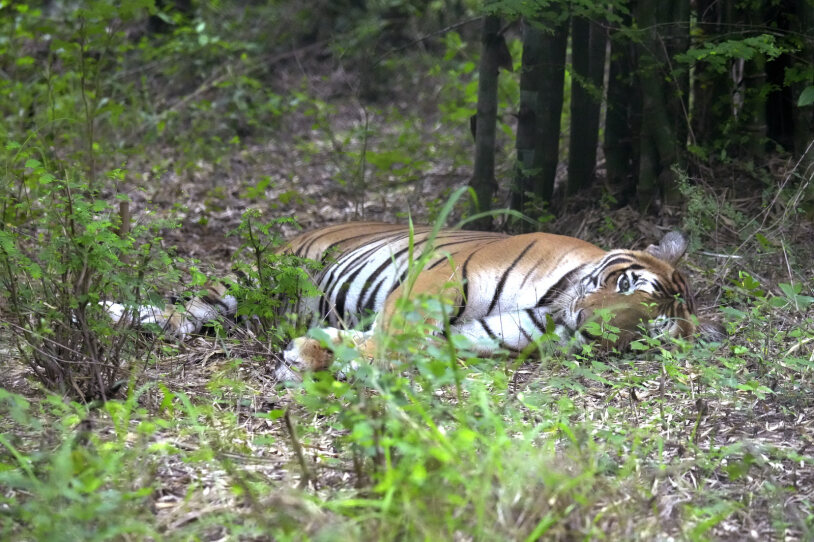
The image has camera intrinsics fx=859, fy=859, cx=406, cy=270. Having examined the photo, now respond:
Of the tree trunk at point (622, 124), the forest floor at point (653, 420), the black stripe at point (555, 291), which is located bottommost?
the forest floor at point (653, 420)

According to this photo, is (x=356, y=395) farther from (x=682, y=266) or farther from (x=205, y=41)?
(x=205, y=41)

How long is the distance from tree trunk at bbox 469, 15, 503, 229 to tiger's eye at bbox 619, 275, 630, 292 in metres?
1.48

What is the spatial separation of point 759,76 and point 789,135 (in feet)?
1.52

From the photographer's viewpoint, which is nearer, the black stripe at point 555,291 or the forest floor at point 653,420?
the forest floor at point 653,420

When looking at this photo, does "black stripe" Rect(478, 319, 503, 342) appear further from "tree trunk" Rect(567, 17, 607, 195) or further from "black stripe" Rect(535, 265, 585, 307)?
"tree trunk" Rect(567, 17, 607, 195)

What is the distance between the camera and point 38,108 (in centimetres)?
691

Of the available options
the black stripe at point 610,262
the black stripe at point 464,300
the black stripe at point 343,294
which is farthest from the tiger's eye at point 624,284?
the black stripe at point 343,294

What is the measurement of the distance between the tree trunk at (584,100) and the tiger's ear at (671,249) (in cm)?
115

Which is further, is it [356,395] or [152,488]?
[356,395]

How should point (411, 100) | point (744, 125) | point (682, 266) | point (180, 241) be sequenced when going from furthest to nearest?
point (411, 100) → point (180, 241) → point (744, 125) → point (682, 266)

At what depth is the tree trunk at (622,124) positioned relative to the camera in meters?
4.95

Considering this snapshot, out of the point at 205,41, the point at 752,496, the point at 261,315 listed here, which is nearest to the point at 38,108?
the point at 205,41

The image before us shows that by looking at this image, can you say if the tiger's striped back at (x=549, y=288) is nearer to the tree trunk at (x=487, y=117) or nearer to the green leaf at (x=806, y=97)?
the green leaf at (x=806, y=97)

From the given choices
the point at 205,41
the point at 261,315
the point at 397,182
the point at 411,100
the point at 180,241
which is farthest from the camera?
the point at 411,100
